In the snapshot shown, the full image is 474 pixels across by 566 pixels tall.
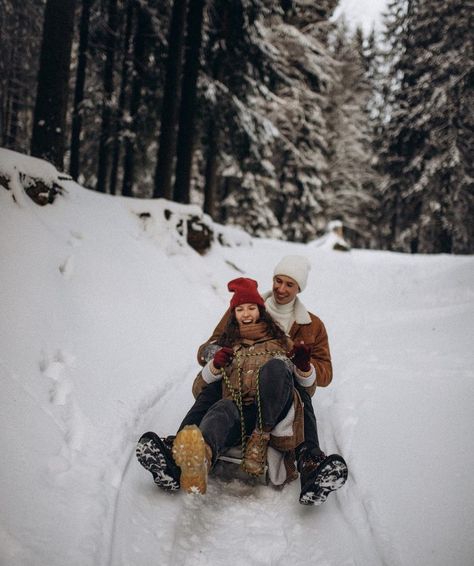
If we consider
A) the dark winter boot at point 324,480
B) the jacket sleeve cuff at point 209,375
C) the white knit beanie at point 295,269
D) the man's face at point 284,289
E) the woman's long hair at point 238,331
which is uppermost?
the white knit beanie at point 295,269

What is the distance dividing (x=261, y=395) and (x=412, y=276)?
851cm

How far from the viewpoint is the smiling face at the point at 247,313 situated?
2807 mm

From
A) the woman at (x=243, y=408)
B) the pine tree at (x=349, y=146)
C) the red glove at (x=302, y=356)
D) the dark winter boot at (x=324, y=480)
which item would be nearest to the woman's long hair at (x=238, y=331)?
the woman at (x=243, y=408)

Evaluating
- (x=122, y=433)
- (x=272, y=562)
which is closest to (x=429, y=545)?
(x=272, y=562)

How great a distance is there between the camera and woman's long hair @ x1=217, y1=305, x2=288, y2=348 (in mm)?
2812

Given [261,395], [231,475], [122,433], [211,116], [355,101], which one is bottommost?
[231,475]

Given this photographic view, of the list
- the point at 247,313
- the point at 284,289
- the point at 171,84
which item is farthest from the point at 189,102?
the point at 247,313

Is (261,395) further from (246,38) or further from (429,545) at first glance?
(246,38)

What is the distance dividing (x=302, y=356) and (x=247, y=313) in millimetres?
528

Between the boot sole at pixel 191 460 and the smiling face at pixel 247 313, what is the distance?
1.02m

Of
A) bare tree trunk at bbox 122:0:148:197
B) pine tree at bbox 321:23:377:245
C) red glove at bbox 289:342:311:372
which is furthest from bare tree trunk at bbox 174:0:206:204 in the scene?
pine tree at bbox 321:23:377:245

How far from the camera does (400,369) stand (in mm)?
3881

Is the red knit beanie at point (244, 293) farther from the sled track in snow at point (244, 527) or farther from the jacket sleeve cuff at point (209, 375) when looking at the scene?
the sled track in snow at point (244, 527)

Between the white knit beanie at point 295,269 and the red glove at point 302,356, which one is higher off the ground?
the white knit beanie at point 295,269
